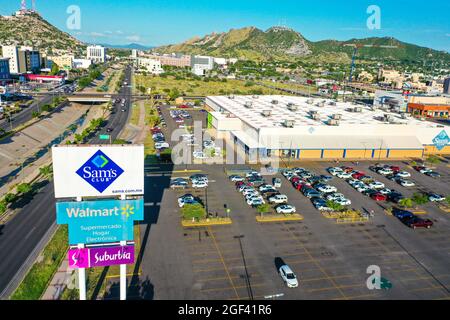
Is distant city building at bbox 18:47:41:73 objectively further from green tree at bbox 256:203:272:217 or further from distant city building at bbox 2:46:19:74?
green tree at bbox 256:203:272:217

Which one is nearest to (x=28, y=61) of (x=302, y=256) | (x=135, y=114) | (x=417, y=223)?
(x=135, y=114)

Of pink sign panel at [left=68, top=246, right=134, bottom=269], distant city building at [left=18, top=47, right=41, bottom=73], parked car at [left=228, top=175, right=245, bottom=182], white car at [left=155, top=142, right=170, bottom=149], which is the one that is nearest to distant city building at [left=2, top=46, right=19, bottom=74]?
distant city building at [left=18, top=47, right=41, bottom=73]

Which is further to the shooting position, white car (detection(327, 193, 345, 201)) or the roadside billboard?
white car (detection(327, 193, 345, 201))

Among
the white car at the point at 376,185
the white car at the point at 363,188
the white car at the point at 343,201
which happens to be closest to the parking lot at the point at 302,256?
the white car at the point at 343,201

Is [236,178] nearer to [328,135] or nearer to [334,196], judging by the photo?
[334,196]

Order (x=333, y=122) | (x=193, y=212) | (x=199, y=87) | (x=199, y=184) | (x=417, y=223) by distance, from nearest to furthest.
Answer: (x=193, y=212) < (x=417, y=223) < (x=199, y=184) < (x=333, y=122) < (x=199, y=87)
